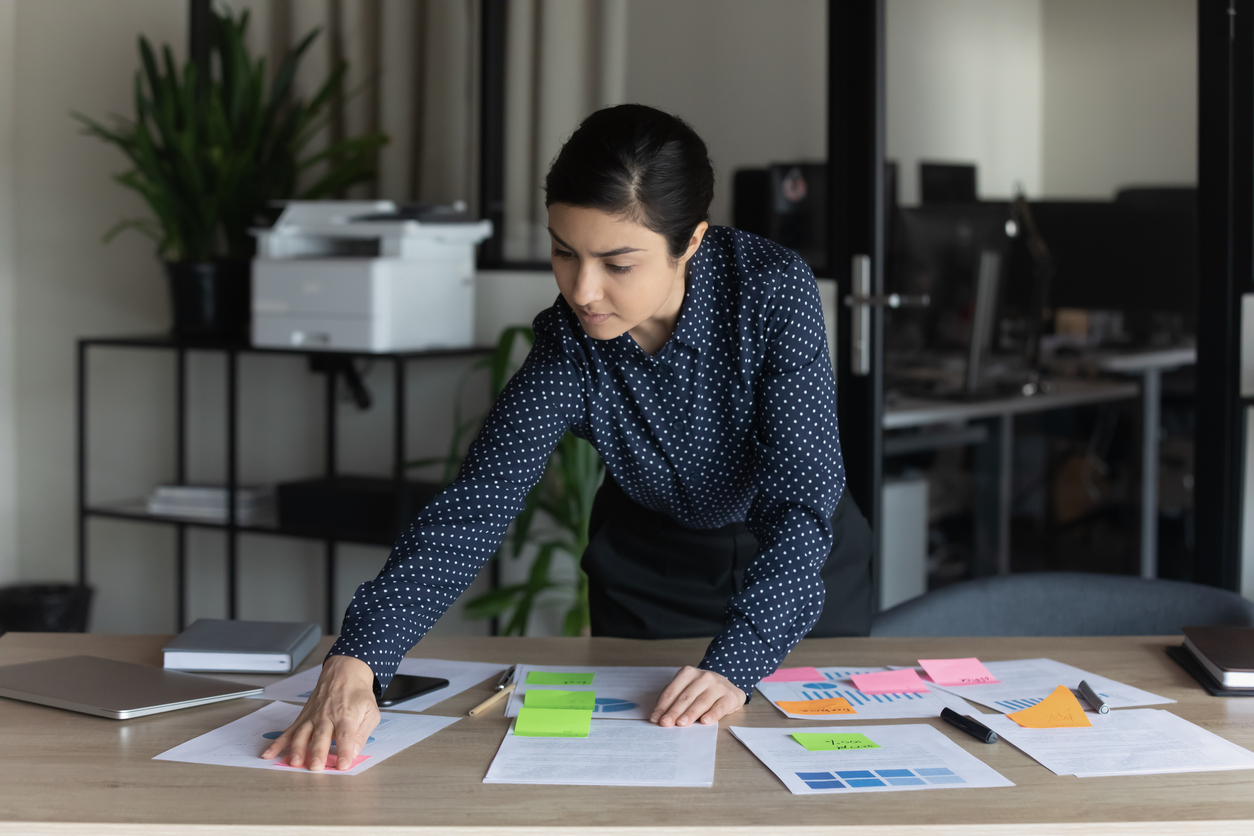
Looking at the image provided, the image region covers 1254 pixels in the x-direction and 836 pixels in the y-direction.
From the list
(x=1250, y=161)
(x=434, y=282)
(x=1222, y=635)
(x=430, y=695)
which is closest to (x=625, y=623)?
(x=430, y=695)

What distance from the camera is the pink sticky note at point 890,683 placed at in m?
1.48

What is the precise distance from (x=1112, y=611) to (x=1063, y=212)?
5.77 ft

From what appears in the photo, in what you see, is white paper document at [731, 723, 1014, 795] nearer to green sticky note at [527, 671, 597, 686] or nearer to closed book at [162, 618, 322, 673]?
green sticky note at [527, 671, 597, 686]

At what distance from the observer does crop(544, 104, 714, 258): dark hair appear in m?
1.38

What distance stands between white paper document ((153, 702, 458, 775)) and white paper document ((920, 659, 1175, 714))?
0.63 meters

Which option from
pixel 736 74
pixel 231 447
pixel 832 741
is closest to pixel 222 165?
pixel 231 447

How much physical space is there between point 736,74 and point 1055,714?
6.91 feet

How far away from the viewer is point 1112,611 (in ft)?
6.32

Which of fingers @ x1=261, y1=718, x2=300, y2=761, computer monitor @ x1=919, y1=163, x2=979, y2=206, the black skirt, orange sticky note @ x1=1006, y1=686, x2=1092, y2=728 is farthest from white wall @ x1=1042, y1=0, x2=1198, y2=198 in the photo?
fingers @ x1=261, y1=718, x2=300, y2=761

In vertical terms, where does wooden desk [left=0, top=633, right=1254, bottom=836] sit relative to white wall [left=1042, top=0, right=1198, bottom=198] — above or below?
below

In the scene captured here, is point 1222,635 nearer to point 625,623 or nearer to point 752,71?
point 625,623

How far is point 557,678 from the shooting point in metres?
1.51

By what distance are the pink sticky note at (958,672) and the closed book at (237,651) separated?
0.82 metres

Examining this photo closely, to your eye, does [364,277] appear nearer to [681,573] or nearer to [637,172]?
[681,573]
